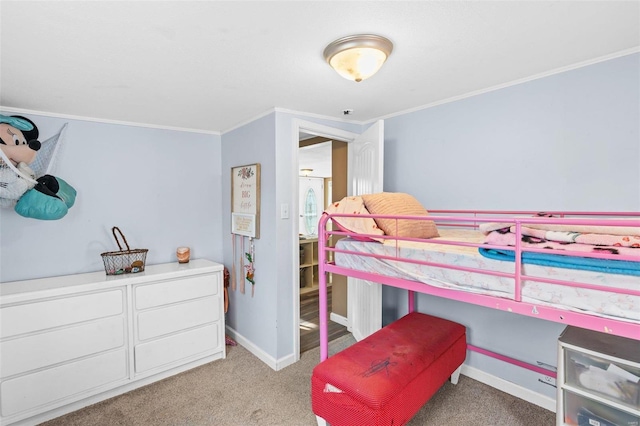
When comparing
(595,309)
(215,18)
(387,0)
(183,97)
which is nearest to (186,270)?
(183,97)

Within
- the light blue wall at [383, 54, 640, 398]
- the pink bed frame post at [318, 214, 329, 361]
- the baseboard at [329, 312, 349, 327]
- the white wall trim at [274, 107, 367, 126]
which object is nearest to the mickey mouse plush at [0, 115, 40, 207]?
the white wall trim at [274, 107, 367, 126]

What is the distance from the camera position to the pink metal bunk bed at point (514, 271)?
1.04 meters

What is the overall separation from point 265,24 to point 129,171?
7.33 feet

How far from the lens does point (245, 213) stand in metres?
3.03

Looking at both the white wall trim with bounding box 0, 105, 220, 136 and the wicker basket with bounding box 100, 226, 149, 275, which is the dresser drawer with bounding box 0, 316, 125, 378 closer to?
the wicker basket with bounding box 100, 226, 149, 275

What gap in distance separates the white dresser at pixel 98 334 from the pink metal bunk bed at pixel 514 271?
4.49 feet

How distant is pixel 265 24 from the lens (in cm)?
138

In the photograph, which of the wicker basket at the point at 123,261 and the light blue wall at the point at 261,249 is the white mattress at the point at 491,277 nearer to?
the light blue wall at the point at 261,249

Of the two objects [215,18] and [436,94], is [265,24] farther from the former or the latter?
[436,94]

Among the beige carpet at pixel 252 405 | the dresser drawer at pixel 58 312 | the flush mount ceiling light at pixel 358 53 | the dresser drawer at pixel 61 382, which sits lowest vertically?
the beige carpet at pixel 252 405

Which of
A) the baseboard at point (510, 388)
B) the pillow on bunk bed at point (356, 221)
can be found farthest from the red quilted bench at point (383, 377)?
the pillow on bunk bed at point (356, 221)

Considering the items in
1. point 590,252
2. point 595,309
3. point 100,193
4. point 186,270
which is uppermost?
point 100,193

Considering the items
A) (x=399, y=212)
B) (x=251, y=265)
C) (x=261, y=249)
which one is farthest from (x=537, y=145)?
(x=251, y=265)

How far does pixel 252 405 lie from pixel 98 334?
48.0 inches
